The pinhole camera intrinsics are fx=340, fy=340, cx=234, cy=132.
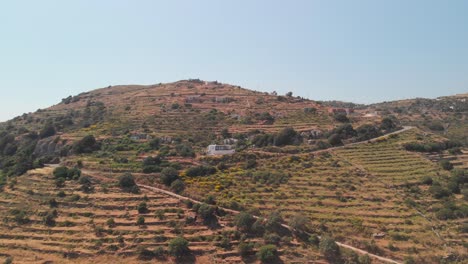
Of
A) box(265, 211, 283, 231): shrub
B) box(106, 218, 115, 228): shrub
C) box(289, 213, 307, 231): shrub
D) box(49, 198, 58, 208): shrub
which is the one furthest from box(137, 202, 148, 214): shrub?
box(289, 213, 307, 231): shrub

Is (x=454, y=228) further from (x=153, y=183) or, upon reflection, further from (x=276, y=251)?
(x=153, y=183)

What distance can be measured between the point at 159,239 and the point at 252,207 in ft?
34.0

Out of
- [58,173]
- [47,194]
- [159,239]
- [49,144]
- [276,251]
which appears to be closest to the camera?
[276,251]

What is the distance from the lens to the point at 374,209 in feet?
122

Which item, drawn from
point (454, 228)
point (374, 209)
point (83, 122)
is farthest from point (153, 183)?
point (83, 122)

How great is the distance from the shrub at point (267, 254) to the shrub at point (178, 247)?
663 cm

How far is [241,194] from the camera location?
4047cm

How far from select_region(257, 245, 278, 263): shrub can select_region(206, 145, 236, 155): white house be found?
24789 millimetres

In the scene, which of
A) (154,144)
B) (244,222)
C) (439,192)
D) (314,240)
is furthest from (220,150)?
(439,192)

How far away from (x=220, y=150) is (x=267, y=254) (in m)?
26.7

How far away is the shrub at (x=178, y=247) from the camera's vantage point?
3045 cm

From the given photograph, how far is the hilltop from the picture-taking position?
31625mm

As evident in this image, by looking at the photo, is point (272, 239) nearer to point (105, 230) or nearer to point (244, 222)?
point (244, 222)

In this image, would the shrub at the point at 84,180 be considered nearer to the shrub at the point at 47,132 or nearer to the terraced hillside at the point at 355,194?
the terraced hillside at the point at 355,194
